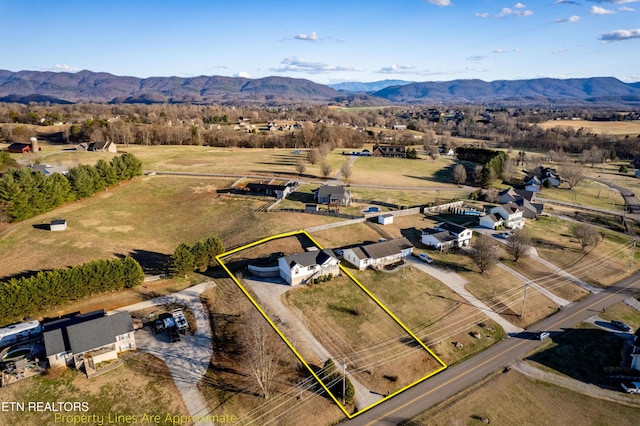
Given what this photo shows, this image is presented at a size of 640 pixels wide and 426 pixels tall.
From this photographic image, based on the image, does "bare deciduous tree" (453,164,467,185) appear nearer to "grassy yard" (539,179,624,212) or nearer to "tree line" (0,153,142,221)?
"grassy yard" (539,179,624,212)

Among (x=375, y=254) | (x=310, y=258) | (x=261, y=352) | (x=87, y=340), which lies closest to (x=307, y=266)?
(x=310, y=258)

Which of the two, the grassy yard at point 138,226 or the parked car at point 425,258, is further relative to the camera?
the parked car at point 425,258

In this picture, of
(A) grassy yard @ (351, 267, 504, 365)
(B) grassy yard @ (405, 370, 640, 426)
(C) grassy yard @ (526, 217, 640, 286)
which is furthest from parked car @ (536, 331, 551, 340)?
(C) grassy yard @ (526, 217, 640, 286)

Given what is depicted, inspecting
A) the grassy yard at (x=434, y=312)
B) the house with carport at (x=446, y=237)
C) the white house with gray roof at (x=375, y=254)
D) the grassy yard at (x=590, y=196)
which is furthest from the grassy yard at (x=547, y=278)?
the grassy yard at (x=590, y=196)

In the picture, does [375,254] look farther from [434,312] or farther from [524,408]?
[524,408]

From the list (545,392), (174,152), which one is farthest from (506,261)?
(174,152)

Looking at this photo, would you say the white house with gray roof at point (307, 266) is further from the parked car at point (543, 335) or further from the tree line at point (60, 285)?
the parked car at point (543, 335)

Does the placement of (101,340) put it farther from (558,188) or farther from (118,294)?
(558,188)
